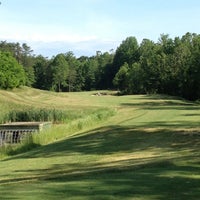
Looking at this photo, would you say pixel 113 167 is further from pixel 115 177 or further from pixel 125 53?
pixel 125 53

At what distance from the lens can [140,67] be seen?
94375mm

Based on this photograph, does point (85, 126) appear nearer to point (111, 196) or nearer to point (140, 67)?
point (111, 196)

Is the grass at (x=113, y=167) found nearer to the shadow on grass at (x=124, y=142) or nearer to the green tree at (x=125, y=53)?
the shadow on grass at (x=124, y=142)

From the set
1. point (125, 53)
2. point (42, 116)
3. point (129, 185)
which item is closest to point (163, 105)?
point (42, 116)

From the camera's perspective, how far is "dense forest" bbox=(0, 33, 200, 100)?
79.8m

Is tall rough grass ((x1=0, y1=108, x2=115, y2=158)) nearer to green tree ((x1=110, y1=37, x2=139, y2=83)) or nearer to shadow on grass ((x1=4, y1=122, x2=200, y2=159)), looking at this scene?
shadow on grass ((x1=4, y1=122, x2=200, y2=159))

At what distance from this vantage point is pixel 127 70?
378ft

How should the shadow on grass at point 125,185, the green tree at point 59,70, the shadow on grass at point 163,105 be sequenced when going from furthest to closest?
the green tree at point 59,70 < the shadow on grass at point 163,105 < the shadow on grass at point 125,185

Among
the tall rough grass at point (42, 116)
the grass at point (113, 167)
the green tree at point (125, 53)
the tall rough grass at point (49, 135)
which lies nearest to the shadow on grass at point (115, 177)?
the grass at point (113, 167)

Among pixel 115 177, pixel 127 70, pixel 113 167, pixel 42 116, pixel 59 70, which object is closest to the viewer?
pixel 115 177

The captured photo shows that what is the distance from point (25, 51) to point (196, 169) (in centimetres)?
13550

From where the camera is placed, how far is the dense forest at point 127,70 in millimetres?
79812

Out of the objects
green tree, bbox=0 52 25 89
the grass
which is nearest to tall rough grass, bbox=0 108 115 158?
the grass

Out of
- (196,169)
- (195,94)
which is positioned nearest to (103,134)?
(196,169)
